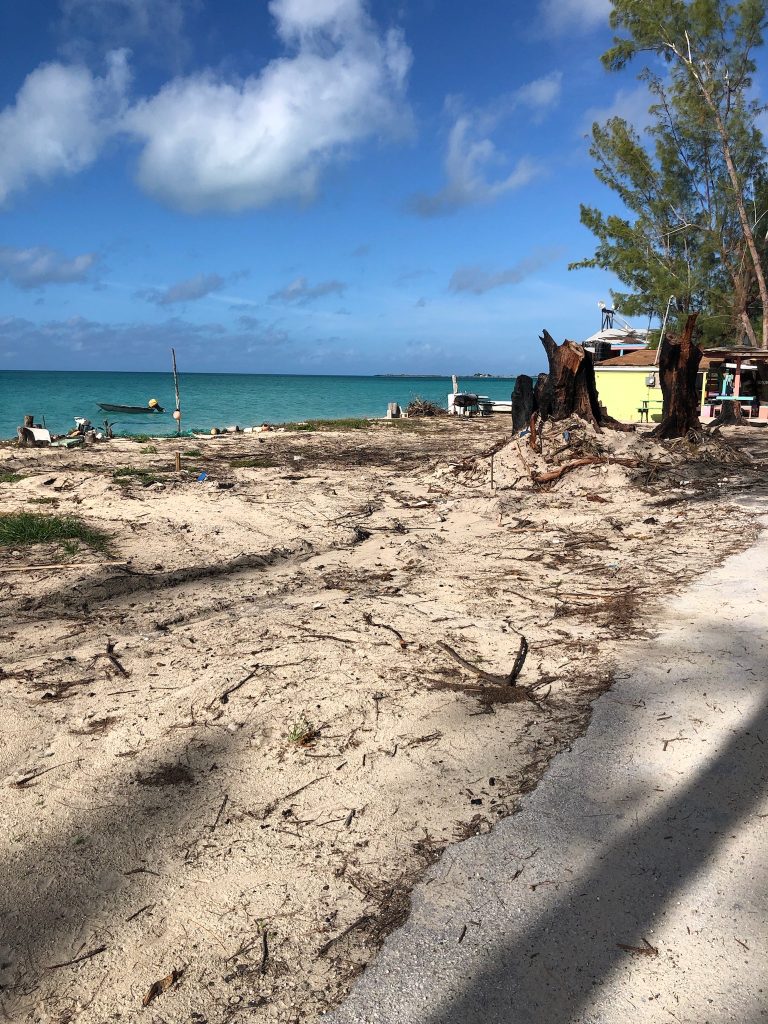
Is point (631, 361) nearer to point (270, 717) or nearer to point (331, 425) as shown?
point (331, 425)

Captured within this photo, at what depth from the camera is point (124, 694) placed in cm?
388

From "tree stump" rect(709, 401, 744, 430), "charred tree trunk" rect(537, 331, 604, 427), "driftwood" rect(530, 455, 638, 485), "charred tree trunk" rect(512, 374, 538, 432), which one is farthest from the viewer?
"tree stump" rect(709, 401, 744, 430)

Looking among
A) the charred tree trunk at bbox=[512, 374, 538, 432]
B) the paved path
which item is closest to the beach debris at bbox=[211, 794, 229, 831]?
the paved path

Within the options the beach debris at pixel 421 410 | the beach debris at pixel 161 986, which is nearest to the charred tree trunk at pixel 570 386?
the beach debris at pixel 161 986

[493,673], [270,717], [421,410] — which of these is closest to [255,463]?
[493,673]

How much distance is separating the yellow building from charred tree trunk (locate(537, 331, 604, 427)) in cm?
1272

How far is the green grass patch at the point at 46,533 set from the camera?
7.00 m

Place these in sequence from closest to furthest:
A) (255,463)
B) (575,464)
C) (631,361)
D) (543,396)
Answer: (575,464) < (543,396) < (255,463) < (631,361)

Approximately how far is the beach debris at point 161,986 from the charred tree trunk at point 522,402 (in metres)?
10.9

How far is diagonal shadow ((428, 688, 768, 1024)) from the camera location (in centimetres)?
204

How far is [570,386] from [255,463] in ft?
20.3

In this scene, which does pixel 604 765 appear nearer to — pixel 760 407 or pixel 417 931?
pixel 417 931

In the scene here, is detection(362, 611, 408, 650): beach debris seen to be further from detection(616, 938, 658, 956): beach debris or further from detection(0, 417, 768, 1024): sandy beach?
detection(616, 938, 658, 956): beach debris

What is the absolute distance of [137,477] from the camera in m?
11.1
